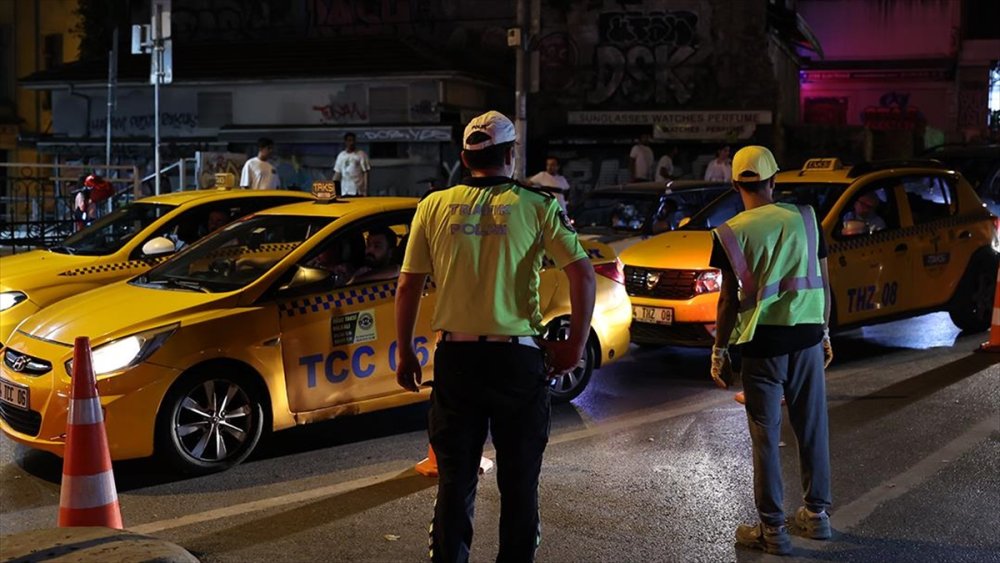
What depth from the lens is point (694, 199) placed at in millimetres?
12172

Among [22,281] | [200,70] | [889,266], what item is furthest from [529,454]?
[200,70]

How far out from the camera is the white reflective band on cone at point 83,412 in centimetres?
480

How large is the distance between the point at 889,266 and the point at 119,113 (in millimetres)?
21240

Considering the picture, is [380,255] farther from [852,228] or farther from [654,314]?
[852,228]

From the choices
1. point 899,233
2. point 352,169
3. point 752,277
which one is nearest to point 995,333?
point 899,233

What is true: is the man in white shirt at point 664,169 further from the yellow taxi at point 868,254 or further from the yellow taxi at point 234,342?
the yellow taxi at point 234,342

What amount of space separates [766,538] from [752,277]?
1175mm

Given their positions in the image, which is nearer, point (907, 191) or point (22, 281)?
point (22, 281)

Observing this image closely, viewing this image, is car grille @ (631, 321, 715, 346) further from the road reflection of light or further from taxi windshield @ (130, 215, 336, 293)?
taxi windshield @ (130, 215, 336, 293)

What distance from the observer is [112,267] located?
8.84 m

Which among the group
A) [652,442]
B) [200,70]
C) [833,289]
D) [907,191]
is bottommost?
[652,442]

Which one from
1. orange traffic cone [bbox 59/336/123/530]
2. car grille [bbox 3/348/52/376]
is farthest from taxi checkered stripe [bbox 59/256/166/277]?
orange traffic cone [bbox 59/336/123/530]

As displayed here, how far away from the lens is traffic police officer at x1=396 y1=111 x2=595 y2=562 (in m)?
3.93

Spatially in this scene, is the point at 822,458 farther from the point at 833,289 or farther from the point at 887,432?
the point at 833,289
